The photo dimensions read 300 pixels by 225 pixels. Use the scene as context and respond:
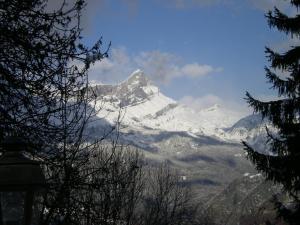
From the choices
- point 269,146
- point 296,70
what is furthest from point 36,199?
point 296,70

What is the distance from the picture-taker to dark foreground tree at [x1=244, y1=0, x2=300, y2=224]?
551 inches

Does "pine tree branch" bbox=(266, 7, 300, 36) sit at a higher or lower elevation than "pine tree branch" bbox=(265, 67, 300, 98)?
higher

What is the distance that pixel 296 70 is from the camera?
48.9ft

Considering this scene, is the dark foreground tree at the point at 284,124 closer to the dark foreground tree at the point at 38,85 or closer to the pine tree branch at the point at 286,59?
the pine tree branch at the point at 286,59

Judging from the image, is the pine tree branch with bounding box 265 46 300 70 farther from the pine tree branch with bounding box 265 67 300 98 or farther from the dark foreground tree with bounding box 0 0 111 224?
the dark foreground tree with bounding box 0 0 111 224

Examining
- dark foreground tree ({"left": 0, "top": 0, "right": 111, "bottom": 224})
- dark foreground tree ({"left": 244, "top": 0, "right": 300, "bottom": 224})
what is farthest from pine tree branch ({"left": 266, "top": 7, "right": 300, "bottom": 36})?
dark foreground tree ({"left": 0, "top": 0, "right": 111, "bottom": 224})

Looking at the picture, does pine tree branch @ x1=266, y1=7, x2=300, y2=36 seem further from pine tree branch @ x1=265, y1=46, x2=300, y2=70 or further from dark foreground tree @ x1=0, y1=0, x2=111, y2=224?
dark foreground tree @ x1=0, y1=0, x2=111, y2=224

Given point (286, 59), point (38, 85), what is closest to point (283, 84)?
point (286, 59)

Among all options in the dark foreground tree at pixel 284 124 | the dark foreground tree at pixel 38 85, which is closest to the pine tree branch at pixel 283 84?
the dark foreground tree at pixel 284 124

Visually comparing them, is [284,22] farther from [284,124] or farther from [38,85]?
[38,85]

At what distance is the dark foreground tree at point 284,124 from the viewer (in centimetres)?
1399

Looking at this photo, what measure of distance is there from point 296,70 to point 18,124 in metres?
10.6

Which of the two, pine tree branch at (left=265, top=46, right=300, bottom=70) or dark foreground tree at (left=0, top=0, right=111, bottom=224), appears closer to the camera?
dark foreground tree at (left=0, top=0, right=111, bottom=224)

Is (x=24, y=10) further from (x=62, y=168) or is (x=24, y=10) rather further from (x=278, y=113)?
(x=278, y=113)
